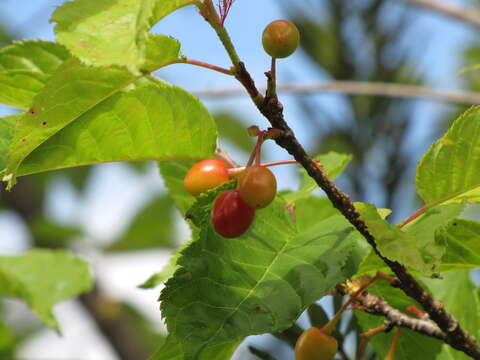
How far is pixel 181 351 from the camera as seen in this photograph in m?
0.92

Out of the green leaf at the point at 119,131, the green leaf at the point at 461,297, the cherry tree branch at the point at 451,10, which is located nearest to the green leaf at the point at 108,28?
the green leaf at the point at 119,131

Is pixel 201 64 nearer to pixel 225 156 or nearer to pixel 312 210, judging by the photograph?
pixel 225 156

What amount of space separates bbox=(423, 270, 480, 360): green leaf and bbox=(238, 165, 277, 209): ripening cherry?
1.78ft

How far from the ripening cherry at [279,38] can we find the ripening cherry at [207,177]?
0.54 ft

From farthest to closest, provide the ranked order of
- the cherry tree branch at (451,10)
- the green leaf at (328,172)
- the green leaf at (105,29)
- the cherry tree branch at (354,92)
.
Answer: the cherry tree branch at (451,10) → the cherry tree branch at (354,92) → the green leaf at (328,172) → the green leaf at (105,29)

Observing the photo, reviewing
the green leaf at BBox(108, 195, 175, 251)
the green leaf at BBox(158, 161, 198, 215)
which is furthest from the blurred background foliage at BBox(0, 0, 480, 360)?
the green leaf at BBox(158, 161, 198, 215)

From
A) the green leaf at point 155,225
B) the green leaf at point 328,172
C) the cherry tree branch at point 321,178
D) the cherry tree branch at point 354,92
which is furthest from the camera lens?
the green leaf at point 155,225

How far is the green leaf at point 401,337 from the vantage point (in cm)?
102

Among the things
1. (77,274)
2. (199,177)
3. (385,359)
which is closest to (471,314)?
(385,359)

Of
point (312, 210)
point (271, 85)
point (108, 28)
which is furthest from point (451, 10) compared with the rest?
point (108, 28)

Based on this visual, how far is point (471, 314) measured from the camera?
→ 3.91 ft

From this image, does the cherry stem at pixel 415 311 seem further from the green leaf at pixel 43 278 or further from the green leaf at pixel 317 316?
the green leaf at pixel 43 278

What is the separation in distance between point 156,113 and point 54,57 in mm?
273

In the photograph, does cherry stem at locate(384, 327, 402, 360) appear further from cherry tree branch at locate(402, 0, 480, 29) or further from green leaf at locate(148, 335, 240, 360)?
cherry tree branch at locate(402, 0, 480, 29)
